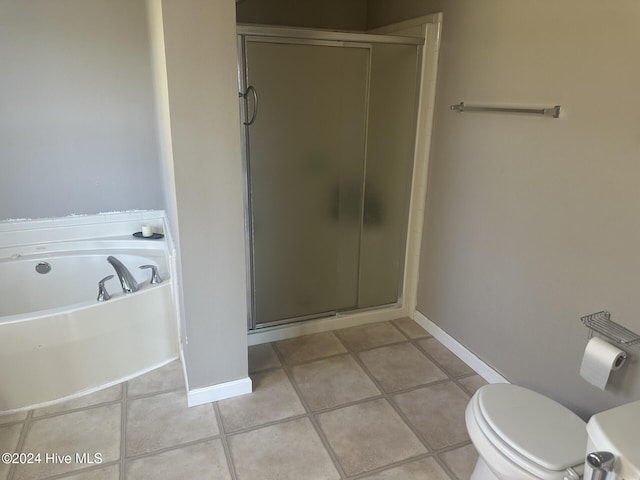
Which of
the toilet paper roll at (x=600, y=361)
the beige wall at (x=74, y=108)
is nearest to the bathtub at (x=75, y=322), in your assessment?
the beige wall at (x=74, y=108)

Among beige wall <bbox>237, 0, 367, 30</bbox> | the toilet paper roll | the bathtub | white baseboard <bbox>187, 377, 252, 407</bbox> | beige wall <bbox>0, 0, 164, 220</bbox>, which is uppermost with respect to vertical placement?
beige wall <bbox>237, 0, 367, 30</bbox>

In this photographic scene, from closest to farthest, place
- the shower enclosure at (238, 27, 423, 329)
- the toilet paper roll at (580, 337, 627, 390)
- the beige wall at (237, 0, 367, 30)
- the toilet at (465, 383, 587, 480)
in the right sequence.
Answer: the toilet at (465, 383, 587, 480) → the toilet paper roll at (580, 337, 627, 390) → the shower enclosure at (238, 27, 423, 329) → the beige wall at (237, 0, 367, 30)

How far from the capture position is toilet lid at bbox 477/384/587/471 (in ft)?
4.78

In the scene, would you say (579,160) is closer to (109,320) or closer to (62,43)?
(109,320)

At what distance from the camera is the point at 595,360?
5.32 feet

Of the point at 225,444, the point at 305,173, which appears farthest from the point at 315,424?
the point at 305,173

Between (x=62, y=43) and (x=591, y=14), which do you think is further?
(x=62, y=43)

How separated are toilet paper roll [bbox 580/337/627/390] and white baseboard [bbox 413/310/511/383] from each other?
26.1 inches

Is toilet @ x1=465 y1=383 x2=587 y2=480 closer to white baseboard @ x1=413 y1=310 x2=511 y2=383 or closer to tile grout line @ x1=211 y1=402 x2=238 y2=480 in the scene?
white baseboard @ x1=413 y1=310 x2=511 y2=383

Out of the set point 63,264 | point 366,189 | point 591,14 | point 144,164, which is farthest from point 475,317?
point 63,264

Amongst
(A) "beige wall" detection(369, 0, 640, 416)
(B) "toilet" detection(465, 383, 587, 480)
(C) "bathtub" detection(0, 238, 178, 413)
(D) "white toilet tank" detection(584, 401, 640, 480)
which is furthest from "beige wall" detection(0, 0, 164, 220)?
(D) "white toilet tank" detection(584, 401, 640, 480)

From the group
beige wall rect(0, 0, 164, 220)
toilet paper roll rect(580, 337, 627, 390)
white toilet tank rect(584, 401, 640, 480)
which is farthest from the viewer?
beige wall rect(0, 0, 164, 220)

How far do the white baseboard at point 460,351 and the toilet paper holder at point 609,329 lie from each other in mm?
652

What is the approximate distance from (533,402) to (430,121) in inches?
63.2
